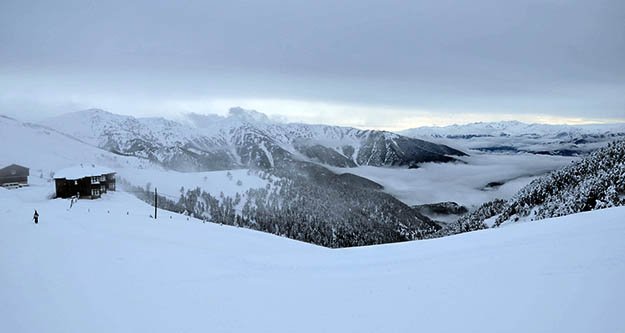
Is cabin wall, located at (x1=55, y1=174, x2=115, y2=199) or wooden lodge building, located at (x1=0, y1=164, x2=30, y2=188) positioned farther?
wooden lodge building, located at (x1=0, y1=164, x2=30, y2=188)

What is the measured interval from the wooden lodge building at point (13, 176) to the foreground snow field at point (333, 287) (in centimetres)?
6200

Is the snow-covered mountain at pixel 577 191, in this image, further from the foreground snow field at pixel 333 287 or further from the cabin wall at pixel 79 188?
the cabin wall at pixel 79 188

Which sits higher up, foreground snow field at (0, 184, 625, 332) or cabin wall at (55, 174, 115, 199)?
foreground snow field at (0, 184, 625, 332)

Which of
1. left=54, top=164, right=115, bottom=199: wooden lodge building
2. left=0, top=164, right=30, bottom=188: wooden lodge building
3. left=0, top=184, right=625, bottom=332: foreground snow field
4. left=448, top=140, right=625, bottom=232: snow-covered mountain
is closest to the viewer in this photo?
left=0, top=184, right=625, bottom=332: foreground snow field

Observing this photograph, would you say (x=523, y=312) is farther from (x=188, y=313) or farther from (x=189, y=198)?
(x=189, y=198)

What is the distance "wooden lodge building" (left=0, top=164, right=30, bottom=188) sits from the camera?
243 feet

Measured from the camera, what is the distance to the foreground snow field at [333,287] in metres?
13.3

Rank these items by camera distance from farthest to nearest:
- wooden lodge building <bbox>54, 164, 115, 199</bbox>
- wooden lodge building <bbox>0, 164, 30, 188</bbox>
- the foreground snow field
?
1. wooden lodge building <bbox>0, 164, 30, 188</bbox>
2. wooden lodge building <bbox>54, 164, 115, 199</bbox>
3. the foreground snow field

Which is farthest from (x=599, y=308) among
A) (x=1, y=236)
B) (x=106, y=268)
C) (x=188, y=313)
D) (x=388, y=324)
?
(x=1, y=236)

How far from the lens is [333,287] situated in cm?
1830

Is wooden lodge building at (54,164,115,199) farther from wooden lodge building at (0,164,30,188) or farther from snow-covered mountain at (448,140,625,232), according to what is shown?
snow-covered mountain at (448,140,625,232)

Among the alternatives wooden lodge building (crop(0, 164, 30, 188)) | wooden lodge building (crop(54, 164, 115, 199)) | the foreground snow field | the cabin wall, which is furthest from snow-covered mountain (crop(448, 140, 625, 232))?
wooden lodge building (crop(0, 164, 30, 188))

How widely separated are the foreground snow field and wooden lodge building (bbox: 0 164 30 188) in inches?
2441

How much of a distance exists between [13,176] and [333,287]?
87758mm
